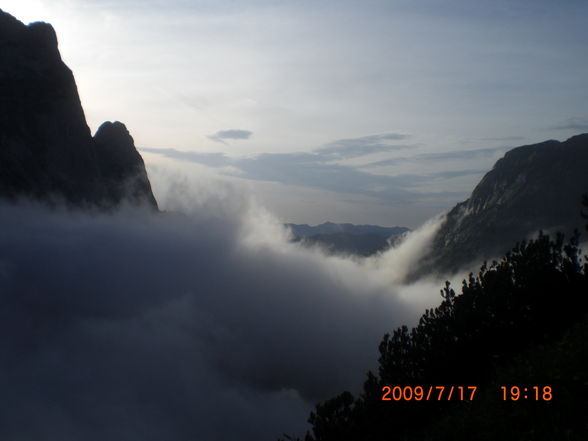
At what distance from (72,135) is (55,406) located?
317ft

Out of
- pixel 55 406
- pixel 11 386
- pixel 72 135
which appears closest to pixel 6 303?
pixel 11 386

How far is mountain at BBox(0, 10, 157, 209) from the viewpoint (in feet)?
438

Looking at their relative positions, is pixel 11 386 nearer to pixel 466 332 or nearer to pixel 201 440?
pixel 201 440

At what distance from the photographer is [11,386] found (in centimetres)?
17350

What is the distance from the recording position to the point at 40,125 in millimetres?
138625

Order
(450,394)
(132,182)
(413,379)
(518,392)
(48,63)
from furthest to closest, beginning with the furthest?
(132,182) → (48,63) → (413,379) → (450,394) → (518,392)

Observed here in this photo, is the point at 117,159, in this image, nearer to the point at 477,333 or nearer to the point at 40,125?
the point at 40,125

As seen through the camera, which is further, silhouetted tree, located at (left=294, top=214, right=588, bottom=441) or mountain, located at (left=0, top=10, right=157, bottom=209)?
mountain, located at (left=0, top=10, right=157, bottom=209)

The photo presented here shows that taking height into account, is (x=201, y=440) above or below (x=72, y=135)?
below
